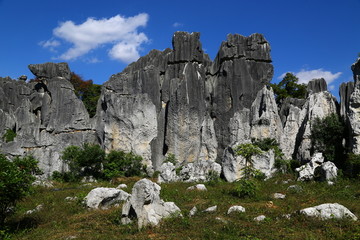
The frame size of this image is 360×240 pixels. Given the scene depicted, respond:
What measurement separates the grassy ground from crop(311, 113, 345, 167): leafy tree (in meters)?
7.83

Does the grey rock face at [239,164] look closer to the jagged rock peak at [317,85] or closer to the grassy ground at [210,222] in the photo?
the grassy ground at [210,222]

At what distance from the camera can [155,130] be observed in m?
34.0

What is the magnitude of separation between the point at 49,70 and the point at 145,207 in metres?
31.5

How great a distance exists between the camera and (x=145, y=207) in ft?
35.1

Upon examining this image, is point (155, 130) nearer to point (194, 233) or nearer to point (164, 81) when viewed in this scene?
point (164, 81)

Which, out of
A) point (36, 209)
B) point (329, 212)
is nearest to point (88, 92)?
point (36, 209)

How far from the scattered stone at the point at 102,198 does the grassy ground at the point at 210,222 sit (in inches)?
16.3

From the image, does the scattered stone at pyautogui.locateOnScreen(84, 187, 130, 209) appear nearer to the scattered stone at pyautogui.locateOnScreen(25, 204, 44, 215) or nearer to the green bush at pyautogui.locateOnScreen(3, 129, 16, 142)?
the scattered stone at pyautogui.locateOnScreen(25, 204, 44, 215)

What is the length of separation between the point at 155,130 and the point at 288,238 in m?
25.7

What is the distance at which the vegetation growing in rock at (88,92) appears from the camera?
4578 centimetres

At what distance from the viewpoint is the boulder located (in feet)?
34.0

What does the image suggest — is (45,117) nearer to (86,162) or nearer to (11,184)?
(86,162)

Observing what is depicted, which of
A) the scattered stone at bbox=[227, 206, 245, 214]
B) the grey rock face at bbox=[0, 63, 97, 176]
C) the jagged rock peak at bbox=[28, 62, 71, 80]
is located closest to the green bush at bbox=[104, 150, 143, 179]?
the grey rock face at bbox=[0, 63, 97, 176]

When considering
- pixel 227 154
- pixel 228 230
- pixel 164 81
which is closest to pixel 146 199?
pixel 228 230
